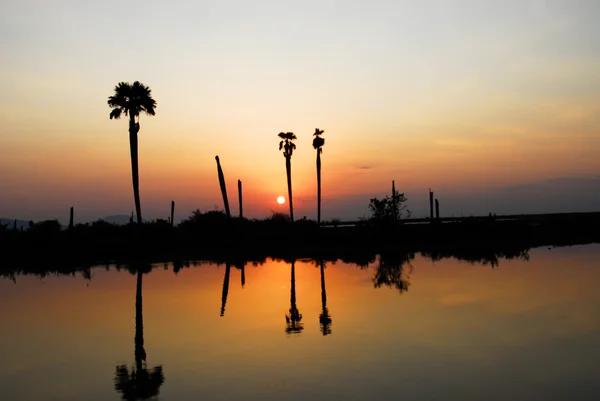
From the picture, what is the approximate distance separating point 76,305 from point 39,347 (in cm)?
733

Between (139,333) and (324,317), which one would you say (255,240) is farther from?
(139,333)

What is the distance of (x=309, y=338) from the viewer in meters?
16.3

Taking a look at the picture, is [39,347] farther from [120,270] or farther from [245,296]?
[120,270]

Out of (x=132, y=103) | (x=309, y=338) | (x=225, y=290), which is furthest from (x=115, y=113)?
(x=309, y=338)

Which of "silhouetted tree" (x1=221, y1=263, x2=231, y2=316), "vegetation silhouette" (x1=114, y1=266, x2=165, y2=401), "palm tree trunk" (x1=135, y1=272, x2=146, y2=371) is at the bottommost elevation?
"vegetation silhouette" (x1=114, y1=266, x2=165, y2=401)

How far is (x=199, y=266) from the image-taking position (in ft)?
122

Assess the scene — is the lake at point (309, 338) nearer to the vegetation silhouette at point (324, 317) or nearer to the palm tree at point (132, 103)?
the vegetation silhouette at point (324, 317)

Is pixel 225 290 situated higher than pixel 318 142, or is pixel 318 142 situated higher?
pixel 318 142

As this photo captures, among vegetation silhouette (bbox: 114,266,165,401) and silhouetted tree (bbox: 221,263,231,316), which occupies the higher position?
silhouetted tree (bbox: 221,263,231,316)

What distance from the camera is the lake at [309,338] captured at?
1194 cm

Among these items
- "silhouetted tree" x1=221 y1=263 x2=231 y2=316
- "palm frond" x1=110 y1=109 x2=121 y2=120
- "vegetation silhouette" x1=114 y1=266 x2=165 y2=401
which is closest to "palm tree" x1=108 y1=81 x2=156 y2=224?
"palm frond" x1=110 y1=109 x2=121 y2=120

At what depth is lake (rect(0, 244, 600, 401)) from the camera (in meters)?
11.9

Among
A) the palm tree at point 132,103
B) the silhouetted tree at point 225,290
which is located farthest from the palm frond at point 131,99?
the silhouetted tree at point 225,290

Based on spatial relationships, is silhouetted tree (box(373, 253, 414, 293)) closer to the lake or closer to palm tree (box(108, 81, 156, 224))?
the lake
